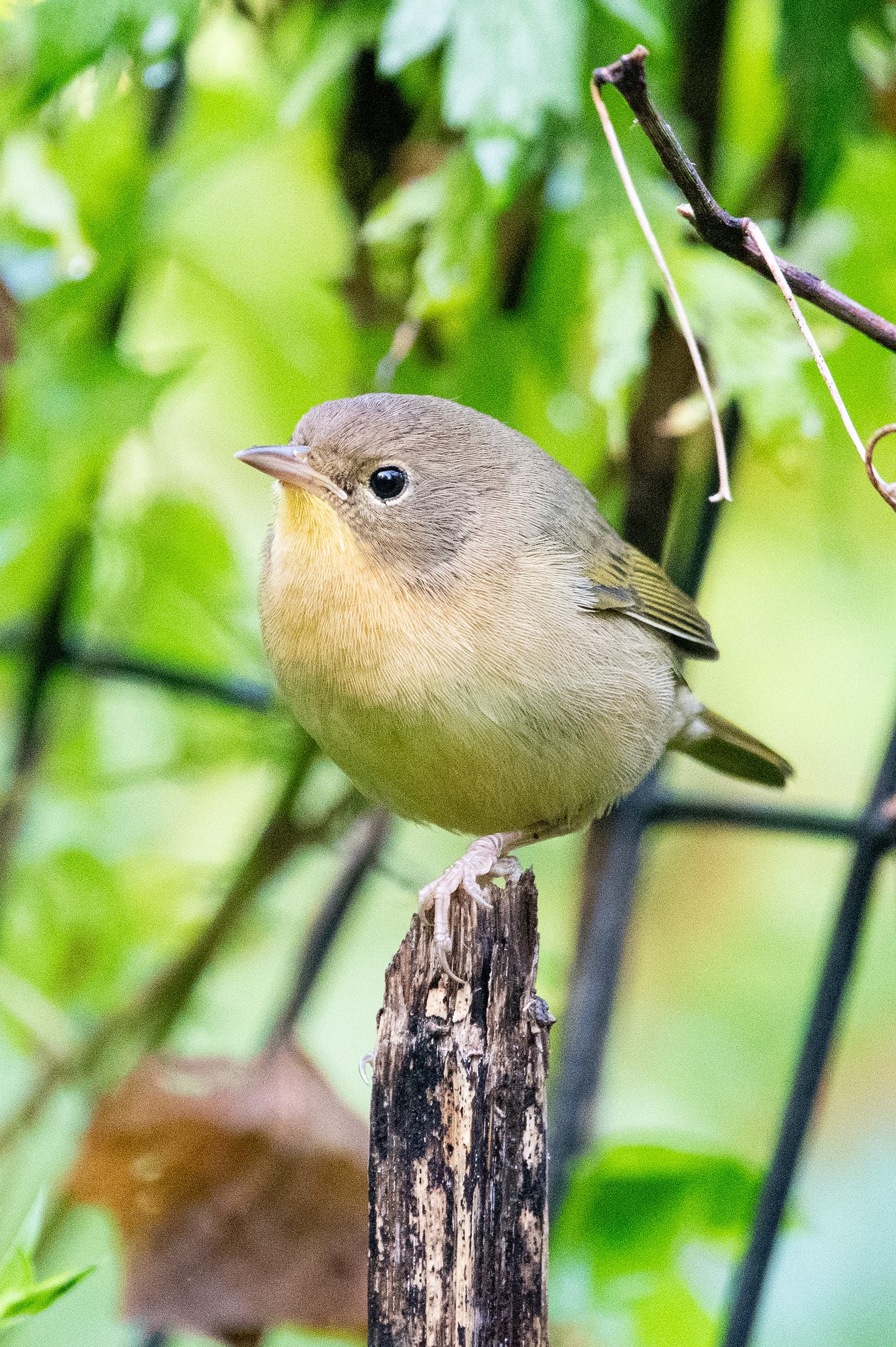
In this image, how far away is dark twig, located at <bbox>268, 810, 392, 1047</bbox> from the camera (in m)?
3.48

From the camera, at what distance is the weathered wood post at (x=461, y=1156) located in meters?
1.96

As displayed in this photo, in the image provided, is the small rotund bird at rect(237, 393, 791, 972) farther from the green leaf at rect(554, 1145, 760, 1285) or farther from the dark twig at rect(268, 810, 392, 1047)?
the green leaf at rect(554, 1145, 760, 1285)

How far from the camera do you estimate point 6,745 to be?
4.62 m

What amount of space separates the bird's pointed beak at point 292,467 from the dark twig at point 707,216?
1.22 meters

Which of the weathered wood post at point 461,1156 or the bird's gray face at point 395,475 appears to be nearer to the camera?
the weathered wood post at point 461,1156

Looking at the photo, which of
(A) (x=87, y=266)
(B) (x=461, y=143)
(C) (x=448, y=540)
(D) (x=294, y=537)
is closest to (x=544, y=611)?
(C) (x=448, y=540)

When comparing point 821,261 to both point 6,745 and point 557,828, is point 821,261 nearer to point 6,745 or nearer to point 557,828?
point 557,828

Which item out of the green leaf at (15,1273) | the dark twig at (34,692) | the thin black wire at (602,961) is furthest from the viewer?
the dark twig at (34,692)

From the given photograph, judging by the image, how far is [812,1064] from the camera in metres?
3.05

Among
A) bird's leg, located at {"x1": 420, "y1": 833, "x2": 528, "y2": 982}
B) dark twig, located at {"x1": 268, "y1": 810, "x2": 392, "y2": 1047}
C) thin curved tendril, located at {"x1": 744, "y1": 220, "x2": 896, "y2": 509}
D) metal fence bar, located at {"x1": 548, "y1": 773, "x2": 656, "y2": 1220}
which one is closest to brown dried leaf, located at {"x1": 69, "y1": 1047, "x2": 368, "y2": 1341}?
dark twig, located at {"x1": 268, "y1": 810, "x2": 392, "y2": 1047}

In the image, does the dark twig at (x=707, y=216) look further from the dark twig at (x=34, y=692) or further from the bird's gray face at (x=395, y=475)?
the dark twig at (x=34, y=692)

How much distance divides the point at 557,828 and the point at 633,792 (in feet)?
1.27

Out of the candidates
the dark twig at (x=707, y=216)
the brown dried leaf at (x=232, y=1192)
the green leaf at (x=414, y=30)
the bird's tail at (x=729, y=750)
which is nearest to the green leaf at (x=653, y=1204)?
the brown dried leaf at (x=232, y=1192)

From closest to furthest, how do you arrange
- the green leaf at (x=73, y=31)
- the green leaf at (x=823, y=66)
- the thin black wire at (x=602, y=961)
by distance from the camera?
the green leaf at (x=73, y=31) < the green leaf at (x=823, y=66) < the thin black wire at (x=602, y=961)
